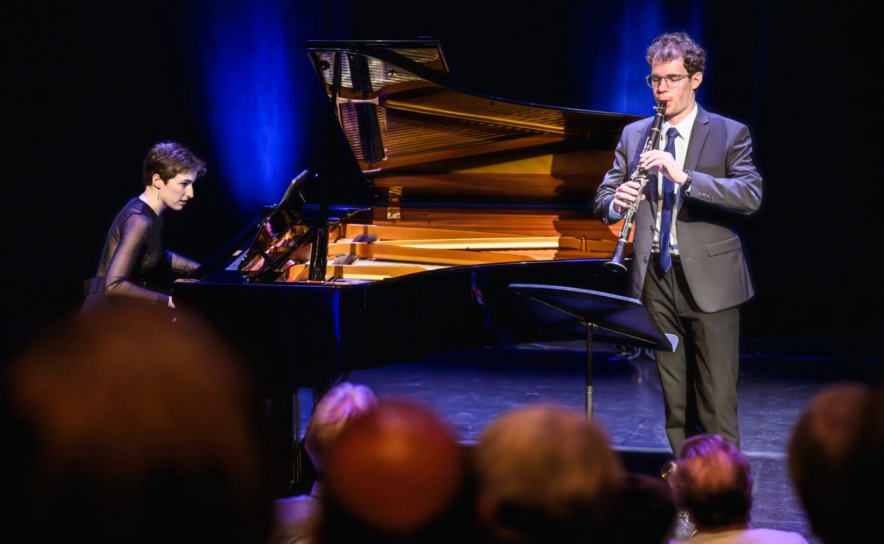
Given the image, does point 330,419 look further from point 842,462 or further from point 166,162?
point 166,162

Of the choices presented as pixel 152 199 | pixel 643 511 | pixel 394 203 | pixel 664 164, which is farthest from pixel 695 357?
pixel 152 199

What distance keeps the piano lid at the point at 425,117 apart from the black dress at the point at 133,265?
106 centimetres

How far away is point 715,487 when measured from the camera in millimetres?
1719

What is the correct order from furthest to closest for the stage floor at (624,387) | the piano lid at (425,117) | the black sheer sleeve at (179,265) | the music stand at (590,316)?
the stage floor at (624,387) → the black sheer sleeve at (179,265) → the piano lid at (425,117) → the music stand at (590,316)

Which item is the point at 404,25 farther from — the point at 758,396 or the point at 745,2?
the point at 758,396

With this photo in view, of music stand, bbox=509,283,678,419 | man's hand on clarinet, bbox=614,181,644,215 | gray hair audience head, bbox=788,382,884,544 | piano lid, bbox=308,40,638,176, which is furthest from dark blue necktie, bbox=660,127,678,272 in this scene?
gray hair audience head, bbox=788,382,884,544

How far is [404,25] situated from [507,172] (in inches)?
77.3

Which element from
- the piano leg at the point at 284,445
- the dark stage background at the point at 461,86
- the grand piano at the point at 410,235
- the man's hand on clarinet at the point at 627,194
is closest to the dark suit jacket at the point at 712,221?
the man's hand on clarinet at the point at 627,194

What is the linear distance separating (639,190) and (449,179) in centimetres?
194

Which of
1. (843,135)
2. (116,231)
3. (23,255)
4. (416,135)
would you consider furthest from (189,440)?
(23,255)

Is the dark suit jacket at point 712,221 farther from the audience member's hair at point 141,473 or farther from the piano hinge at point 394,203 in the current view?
the audience member's hair at point 141,473

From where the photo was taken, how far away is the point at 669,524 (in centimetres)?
152

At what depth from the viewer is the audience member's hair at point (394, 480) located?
119 cm

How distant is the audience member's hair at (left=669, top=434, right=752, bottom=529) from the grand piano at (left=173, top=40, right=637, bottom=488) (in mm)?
1775
